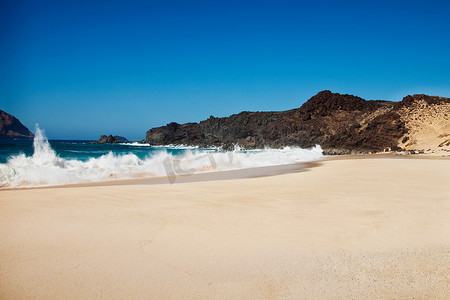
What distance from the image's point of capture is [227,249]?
264cm

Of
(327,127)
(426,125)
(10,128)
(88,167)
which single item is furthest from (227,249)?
(10,128)

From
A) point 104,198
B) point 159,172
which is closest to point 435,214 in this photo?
point 104,198

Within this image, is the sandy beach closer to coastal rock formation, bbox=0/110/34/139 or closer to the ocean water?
the ocean water

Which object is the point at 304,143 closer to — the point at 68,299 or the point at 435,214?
the point at 435,214

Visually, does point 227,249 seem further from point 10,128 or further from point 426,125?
point 10,128

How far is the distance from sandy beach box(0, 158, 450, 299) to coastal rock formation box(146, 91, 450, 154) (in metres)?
26.5

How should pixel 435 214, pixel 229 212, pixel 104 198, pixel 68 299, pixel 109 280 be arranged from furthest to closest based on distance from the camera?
pixel 104 198
pixel 229 212
pixel 435 214
pixel 109 280
pixel 68 299

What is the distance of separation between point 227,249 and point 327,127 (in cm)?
4625

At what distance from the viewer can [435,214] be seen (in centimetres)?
368

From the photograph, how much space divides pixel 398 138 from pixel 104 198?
2975cm

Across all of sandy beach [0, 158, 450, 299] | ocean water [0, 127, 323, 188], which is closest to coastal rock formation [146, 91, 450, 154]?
ocean water [0, 127, 323, 188]

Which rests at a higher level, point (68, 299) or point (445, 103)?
point (445, 103)

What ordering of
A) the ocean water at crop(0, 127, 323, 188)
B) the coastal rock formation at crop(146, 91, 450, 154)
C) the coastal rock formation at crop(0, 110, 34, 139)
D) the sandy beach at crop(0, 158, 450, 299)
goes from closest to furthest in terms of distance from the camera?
the sandy beach at crop(0, 158, 450, 299), the ocean water at crop(0, 127, 323, 188), the coastal rock formation at crop(146, 91, 450, 154), the coastal rock formation at crop(0, 110, 34, 139)

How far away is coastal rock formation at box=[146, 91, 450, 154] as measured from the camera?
29078mm
